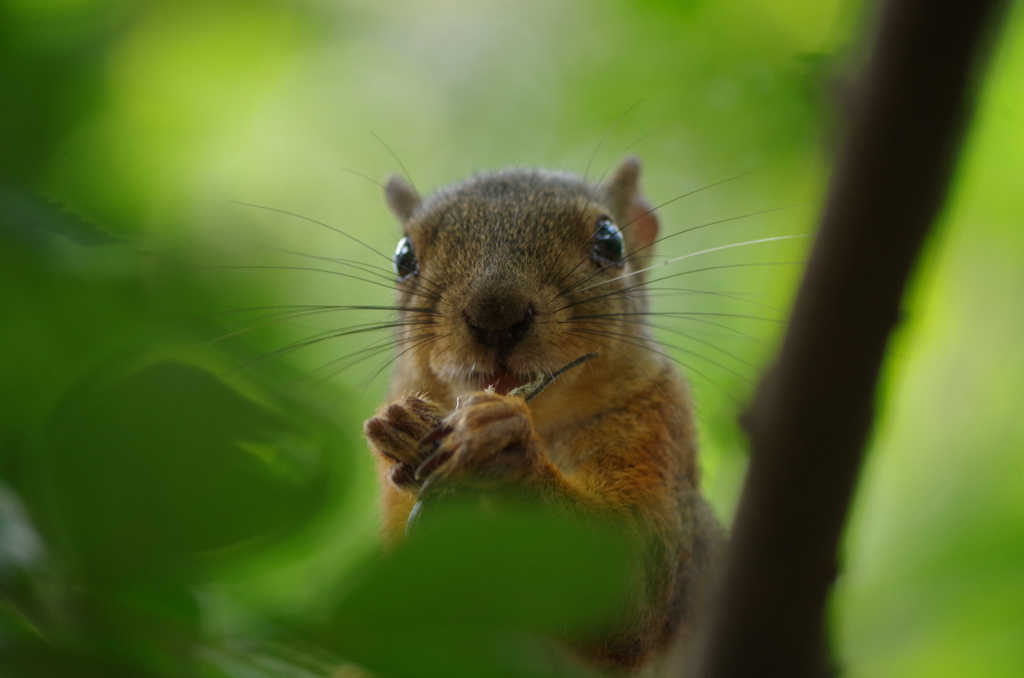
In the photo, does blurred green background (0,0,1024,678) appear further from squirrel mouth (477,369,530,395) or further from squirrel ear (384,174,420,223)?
squirrel mouth (477,369,530,395)

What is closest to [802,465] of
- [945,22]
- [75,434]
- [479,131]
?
[945,22]

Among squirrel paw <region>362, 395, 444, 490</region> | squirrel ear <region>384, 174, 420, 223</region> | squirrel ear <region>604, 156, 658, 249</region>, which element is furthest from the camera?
squirrel ear <region>384, 174, 420, 223</region>

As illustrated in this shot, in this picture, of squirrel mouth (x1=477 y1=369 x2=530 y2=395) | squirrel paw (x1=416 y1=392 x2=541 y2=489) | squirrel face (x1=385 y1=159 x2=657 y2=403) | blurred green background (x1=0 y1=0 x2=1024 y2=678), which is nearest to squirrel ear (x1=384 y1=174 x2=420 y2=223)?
blurred green background (x1=0 y1=0 x2=1024 y2=678)

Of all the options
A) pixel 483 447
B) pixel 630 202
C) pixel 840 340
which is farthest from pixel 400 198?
pixel 840 340

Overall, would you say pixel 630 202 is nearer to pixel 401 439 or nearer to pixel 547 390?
pixel 547 390

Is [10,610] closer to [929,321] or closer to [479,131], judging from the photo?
[929,321]

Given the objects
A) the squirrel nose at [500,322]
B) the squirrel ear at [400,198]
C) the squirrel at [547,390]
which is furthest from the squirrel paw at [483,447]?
the squirrel ear at [400,198]

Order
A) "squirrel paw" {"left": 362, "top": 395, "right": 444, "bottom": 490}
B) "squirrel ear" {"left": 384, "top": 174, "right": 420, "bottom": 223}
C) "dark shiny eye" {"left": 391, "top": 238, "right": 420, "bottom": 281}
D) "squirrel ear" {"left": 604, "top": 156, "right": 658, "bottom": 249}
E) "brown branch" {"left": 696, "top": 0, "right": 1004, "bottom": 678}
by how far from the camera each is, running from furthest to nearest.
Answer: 1. "squirrel ear" {"left": 384, "top": 174, "right": 420, "bottom": 223}
2. "squirrel ear" {"left": 604, "top": 156, "right": 658, "bottom": 249}
3. "dark shiny eye" {"left": 391, "top": 238, "right": 420, "bottom": 281}
4. "squirrel paw" {"left": 362, "top": 395, "right": 444, "bottom": 490}
5. "brown branch" {"left": 696, "top": 0, "right": 1004, "bottom": 678}

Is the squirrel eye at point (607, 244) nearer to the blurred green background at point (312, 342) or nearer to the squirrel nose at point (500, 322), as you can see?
the blurred green background at point (312, 342)
